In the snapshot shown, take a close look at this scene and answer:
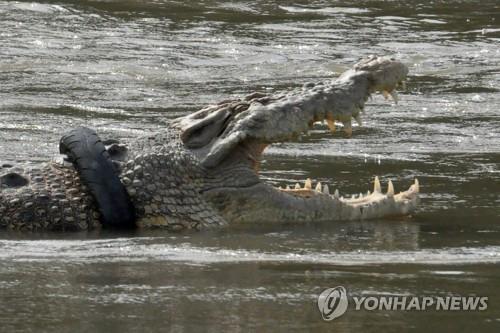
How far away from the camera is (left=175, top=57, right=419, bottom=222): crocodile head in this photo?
8.65 m

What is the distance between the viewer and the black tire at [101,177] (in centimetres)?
845

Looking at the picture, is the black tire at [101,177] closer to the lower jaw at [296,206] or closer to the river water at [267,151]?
the river water at [267,151]

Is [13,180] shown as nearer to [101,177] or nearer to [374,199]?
[101,177]

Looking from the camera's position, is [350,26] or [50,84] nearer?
[50,84]

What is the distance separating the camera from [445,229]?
8547 millimetres

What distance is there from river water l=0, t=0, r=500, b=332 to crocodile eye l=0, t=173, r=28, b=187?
403 mm

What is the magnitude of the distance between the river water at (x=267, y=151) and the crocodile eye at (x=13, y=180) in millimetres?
403

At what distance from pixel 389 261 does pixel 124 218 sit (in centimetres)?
195

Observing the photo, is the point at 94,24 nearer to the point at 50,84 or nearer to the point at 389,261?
the point at 50,84

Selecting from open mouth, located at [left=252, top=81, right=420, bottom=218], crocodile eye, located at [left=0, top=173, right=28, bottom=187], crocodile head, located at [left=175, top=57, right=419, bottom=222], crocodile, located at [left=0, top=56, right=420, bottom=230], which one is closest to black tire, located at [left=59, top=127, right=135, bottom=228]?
crocodile, located at [left=0, top=56, right=420, bottom=230]

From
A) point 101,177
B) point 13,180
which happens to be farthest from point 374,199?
point 13,180

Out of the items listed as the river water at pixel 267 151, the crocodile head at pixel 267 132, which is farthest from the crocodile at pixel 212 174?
the river water at pixel 267 151

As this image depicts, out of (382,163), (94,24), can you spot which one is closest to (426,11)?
(94,24)

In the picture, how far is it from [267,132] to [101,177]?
111 cm
